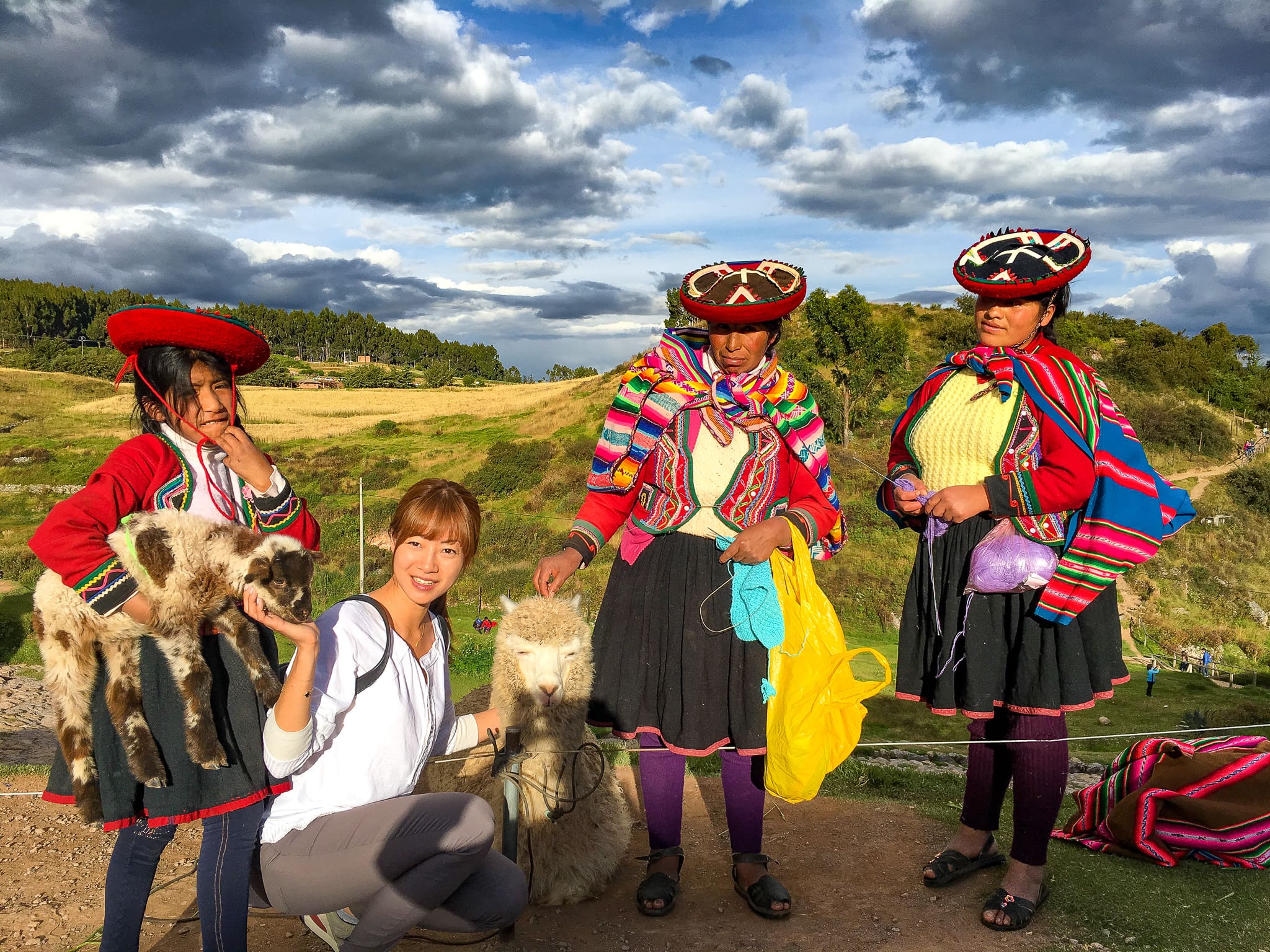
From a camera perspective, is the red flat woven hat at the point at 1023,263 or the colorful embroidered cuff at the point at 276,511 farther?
the red flat woven hat at the point at 1023,263

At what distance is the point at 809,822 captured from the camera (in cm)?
464

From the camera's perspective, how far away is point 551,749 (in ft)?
11.6

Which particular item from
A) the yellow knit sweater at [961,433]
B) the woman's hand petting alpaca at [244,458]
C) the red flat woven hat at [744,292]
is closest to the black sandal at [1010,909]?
the yellow knit sweater at [961,433]

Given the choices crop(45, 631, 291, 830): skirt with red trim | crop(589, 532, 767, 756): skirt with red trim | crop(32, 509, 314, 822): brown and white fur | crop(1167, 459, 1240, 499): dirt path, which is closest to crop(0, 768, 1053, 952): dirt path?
crop(589, 532, 767, 756): skirt with red trim

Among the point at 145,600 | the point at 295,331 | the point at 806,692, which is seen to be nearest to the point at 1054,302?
the point at 806,692

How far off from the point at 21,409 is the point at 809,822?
1748 inches

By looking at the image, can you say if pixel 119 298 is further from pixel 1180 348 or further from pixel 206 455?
pixel 206 455

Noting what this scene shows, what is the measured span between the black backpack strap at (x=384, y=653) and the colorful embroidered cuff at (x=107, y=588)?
1.92 ft

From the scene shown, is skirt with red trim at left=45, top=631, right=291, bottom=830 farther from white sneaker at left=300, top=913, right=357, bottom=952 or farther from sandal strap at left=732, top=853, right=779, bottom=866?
sandal strap at left=732, top=853, right=779, bottom=866

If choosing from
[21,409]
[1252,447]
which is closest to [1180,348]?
[1252,447]

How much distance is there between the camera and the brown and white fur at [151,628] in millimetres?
2393

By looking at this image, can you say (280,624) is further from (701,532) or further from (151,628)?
(701,532)

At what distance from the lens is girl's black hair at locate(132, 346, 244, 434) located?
2.65m

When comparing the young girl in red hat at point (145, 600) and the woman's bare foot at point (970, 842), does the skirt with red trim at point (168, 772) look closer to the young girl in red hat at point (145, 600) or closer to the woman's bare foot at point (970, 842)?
the young girl in red hat at point (145, 600)
